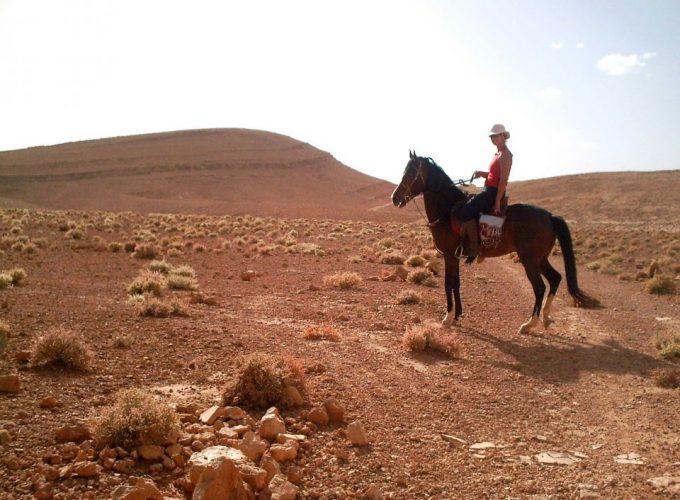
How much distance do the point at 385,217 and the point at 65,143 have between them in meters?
82.1

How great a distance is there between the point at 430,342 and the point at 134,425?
4750mm

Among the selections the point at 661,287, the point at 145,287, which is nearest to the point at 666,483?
the point at 145,287

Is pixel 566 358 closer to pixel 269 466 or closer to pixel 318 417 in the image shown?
pixel 318 417

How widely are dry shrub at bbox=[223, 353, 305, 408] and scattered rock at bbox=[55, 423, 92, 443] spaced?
1.33 m

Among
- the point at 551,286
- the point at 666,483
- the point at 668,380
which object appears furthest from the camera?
the point at 551,286

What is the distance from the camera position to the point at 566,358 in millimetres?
7602

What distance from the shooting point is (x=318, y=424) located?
472 centimetres

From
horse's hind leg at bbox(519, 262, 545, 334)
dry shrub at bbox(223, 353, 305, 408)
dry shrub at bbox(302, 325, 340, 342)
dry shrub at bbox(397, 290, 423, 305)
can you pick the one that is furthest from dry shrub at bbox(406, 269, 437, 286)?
dry shrub at bbox(223, 353, 305, 408)

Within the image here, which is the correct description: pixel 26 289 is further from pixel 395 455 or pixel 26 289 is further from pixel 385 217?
pixel 385 217

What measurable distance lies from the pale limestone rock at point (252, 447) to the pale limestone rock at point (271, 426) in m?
0.25

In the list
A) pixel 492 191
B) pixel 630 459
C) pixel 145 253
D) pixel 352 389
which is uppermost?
pixel 492 191

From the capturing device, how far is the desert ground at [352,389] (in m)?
3.88

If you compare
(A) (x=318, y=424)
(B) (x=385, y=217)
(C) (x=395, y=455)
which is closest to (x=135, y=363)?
(A) (x=318, y=424)

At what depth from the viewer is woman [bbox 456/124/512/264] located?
8641 millimetres
